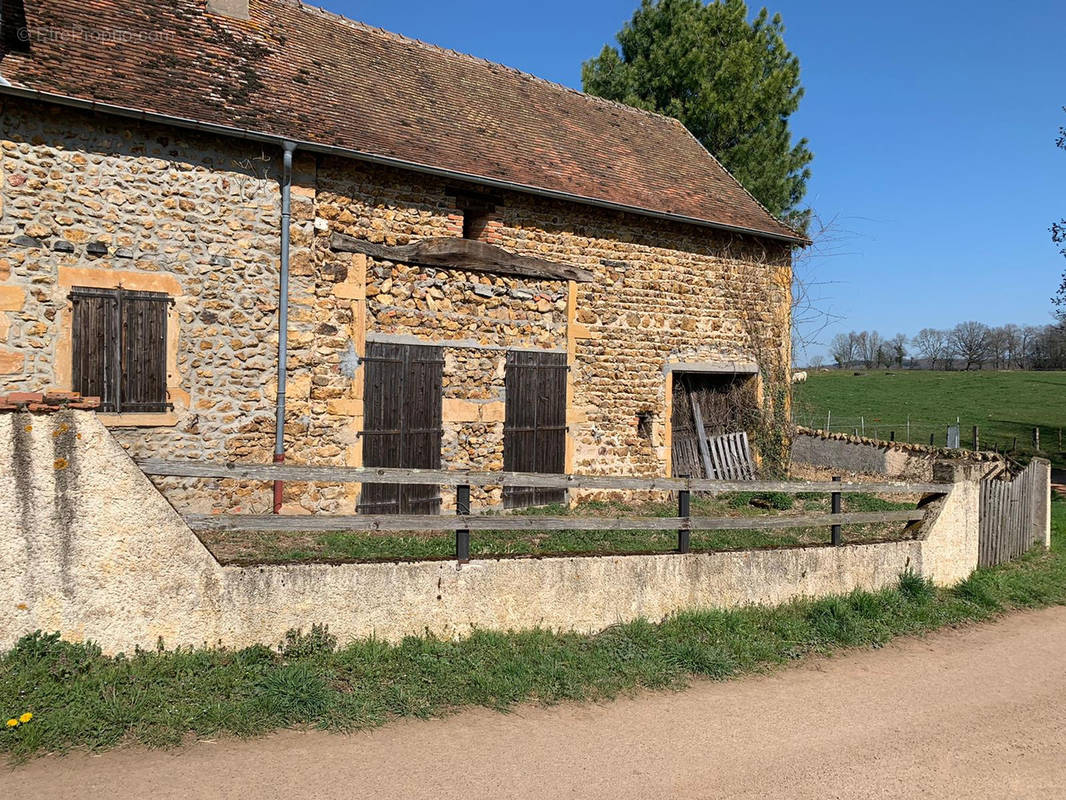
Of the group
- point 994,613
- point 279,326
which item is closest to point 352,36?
point 279,326

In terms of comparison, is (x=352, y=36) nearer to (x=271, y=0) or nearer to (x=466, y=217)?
(x=271, y=0)

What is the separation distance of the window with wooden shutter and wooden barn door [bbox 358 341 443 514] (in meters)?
2.35

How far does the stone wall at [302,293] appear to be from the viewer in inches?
310

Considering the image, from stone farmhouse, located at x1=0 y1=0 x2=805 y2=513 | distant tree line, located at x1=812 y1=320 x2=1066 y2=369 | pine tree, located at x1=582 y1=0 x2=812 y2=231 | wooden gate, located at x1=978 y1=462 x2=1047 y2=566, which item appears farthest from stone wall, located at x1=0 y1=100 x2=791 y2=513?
distant tree line, located at x1=812 y1=320 x2=1066 y2=369

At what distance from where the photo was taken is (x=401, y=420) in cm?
995

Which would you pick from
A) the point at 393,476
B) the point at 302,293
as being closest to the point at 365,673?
the point at 393,476

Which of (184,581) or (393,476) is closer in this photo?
(184,581)

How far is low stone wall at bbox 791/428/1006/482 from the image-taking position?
563 inches

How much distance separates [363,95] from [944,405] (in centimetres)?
3452

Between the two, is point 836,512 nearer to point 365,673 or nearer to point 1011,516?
point 1011,516

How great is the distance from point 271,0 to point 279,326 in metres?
5.75

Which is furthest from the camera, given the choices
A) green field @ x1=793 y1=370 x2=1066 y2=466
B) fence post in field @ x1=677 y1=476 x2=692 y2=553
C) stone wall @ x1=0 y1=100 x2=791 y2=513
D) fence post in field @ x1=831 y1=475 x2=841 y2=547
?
green field @ x1=793 y1=370 x2=1066 y2=466

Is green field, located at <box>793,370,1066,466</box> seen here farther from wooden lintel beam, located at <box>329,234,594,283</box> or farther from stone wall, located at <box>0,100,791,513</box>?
wooden lintel beam, located at <box>329,234,594,283</box>

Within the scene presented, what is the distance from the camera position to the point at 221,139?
8766 mm
